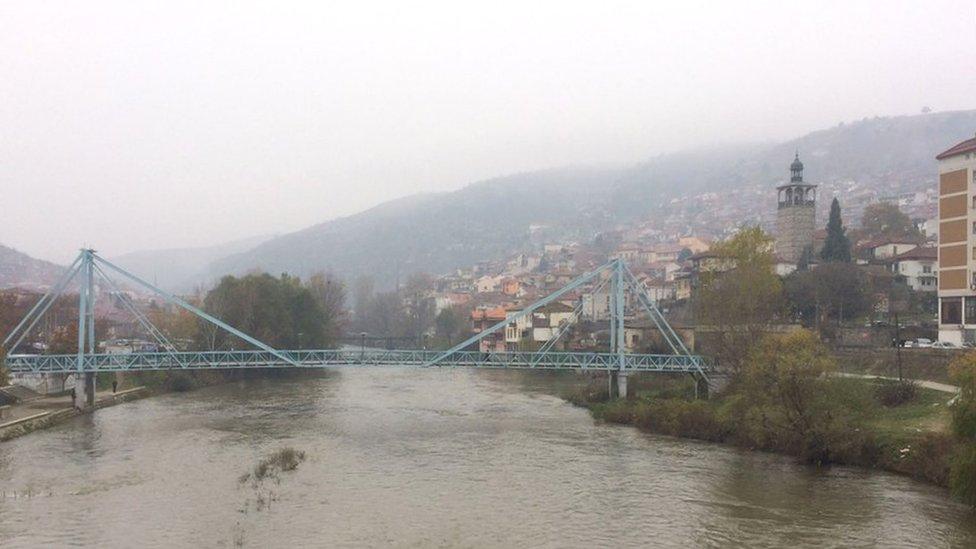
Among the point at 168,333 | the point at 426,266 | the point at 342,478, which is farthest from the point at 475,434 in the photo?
the point at 426,266

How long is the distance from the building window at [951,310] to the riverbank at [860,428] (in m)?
9.33

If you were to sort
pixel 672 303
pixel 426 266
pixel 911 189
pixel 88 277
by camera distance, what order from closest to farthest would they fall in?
pixel 88 277 → pixel 672 303 → pixel 911 189 → pixel 426 266

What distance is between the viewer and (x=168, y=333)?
54.1 meters

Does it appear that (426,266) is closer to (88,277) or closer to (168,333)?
(168,333)

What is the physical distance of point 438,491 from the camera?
18.6m

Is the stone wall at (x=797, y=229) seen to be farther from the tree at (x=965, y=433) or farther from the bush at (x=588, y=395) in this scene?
the tree at (x=965, y=433)

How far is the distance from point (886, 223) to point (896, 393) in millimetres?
47777

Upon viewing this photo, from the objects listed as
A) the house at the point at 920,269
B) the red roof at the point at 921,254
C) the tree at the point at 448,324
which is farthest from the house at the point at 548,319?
the red roof at the point at 921,254

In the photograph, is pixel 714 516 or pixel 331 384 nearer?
pixel 714 516

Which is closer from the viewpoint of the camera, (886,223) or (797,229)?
(797,229)

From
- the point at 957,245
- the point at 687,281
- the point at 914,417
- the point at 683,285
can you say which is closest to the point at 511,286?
the point at 683,285

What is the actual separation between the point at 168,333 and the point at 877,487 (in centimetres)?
4825

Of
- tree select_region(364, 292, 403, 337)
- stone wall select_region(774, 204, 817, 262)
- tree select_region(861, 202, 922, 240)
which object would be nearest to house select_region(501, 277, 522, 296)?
tree select_region(364, 292, 403, 337)

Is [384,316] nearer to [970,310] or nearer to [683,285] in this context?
[683,285]
